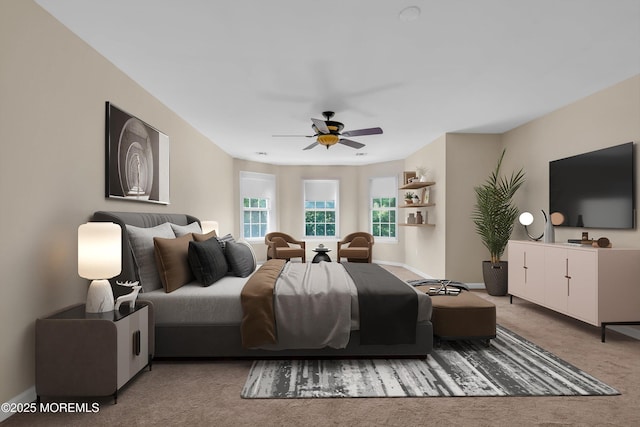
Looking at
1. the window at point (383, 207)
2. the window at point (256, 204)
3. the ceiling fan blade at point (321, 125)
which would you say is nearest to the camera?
the ceiling fan blade at point (321, 125)

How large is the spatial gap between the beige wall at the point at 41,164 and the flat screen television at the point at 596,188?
4886mm

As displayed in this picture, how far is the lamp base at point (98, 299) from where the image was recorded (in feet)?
7.84

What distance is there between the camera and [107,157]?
309 cm

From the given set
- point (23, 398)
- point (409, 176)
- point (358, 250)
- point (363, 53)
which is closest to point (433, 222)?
point (409, 176)

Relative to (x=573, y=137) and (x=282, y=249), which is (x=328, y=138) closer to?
(x=573, y=137)

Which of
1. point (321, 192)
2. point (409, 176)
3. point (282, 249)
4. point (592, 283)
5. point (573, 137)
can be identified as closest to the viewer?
point (592, 283)

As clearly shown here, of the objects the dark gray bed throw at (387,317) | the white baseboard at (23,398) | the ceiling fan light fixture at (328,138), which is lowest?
the white baseboard at (23,398)

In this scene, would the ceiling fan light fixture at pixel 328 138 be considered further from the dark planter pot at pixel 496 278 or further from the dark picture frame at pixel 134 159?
the dark planter pot at pixel 496 278

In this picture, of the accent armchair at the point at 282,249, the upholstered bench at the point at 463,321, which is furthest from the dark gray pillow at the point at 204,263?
the accent armchair at the point at 282,249

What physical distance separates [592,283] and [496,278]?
6.32ft

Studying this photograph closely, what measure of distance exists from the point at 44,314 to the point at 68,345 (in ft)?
1.22

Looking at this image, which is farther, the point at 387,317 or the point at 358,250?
the point at 358,250

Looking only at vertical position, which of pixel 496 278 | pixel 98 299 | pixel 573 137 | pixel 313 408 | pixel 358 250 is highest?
pixel 573 137

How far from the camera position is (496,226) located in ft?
17.6
